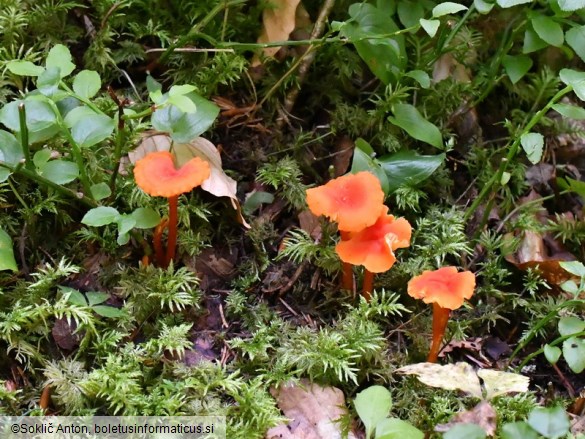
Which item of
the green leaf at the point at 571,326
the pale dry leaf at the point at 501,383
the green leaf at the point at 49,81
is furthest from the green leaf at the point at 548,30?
the green leaf at the point at 49,81

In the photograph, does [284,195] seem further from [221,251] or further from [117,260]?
[117,260]

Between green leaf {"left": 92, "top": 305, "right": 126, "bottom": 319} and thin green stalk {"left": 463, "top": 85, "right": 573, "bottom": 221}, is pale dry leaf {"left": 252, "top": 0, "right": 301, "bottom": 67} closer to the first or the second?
thin green stalk {"left": 463, "top": 85, "right": 573, "bottom": 221}

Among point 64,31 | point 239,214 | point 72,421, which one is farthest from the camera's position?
point 64,31

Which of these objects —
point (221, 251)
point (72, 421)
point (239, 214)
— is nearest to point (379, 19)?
point (239, 214)

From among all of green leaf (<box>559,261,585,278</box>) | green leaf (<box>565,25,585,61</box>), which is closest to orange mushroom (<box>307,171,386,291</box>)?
green leaf (<box>559,261,585,278</box>)

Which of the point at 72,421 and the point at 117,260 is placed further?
the point at 117,260

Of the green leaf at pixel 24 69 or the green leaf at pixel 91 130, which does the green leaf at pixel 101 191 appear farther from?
the green leaf at pixel 24 69

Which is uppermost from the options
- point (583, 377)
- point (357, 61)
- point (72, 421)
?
point (357, 61)
